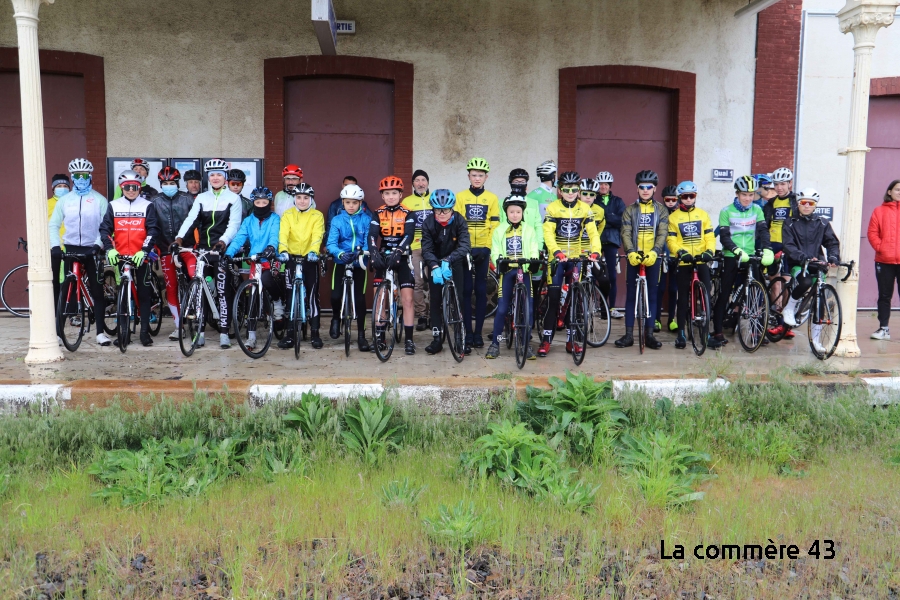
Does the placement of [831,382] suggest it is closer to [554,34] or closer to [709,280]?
[709,280]

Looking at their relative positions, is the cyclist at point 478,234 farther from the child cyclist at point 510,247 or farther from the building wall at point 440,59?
the building wall at point 440,59

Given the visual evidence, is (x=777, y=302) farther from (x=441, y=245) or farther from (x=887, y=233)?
(x=441, y=245)

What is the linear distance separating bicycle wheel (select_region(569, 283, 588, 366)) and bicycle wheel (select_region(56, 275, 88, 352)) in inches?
209

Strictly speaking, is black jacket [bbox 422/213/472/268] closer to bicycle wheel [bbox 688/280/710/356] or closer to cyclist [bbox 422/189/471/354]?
cyclist [bbox 422/189/471/354]

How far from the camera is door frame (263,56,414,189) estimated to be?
10398 mm

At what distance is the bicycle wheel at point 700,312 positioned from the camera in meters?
7.86

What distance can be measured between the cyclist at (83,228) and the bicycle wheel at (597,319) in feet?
17.9

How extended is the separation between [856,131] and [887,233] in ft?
5.96

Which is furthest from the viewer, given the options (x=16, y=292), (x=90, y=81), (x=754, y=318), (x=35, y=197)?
(x=16, y=292)

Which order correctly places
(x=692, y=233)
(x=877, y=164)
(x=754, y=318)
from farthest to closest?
(x=877, y=164) < (x=692, y=233) < (x=754, y=318)

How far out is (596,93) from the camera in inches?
439

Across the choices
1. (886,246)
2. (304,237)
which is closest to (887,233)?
(886,246)

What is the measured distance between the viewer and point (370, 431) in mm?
5457

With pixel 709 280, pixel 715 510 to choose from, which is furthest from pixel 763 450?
pixel 709 280
